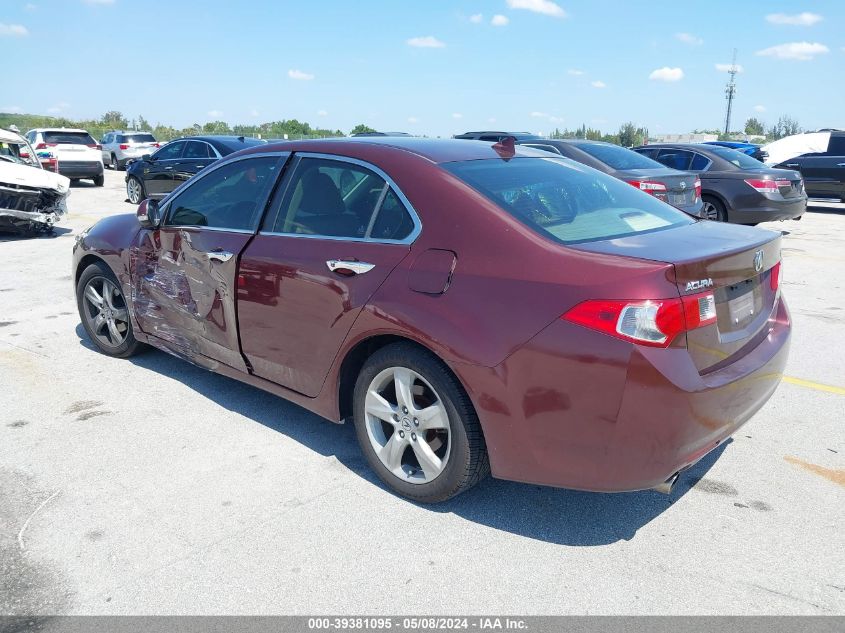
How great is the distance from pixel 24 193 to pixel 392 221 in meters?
9.84

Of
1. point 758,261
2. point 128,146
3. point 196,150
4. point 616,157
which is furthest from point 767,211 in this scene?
point 128,146

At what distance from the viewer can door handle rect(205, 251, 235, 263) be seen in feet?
13.3

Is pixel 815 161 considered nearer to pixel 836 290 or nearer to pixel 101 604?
pixel 836 290

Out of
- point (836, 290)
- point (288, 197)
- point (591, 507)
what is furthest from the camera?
point (836, 290)

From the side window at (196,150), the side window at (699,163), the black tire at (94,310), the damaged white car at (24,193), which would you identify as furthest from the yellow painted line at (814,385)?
the side window at (196,150)

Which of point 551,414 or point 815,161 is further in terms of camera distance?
point 815,161

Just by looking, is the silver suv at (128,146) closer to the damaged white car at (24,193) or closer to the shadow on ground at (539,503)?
the damaged white car at (24,193)

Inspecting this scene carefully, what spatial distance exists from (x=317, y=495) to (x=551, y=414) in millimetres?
1302

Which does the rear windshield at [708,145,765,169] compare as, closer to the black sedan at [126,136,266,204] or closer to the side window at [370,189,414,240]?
the black sedan at [126,136,266,204]

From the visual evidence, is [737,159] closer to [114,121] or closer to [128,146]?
[128,146]

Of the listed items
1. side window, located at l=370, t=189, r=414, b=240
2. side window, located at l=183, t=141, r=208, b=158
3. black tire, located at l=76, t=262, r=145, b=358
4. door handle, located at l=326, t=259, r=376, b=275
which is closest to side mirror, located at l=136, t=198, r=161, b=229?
black tire, located at l=76, t=262, r=145, b=358

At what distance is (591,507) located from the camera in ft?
11.1

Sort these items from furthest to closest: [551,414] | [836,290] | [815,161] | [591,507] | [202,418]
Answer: [815,161] → [836,290] → [202,418] → [591,507] → [551,414]

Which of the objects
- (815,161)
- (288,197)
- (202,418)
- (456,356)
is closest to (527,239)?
(456,356)
